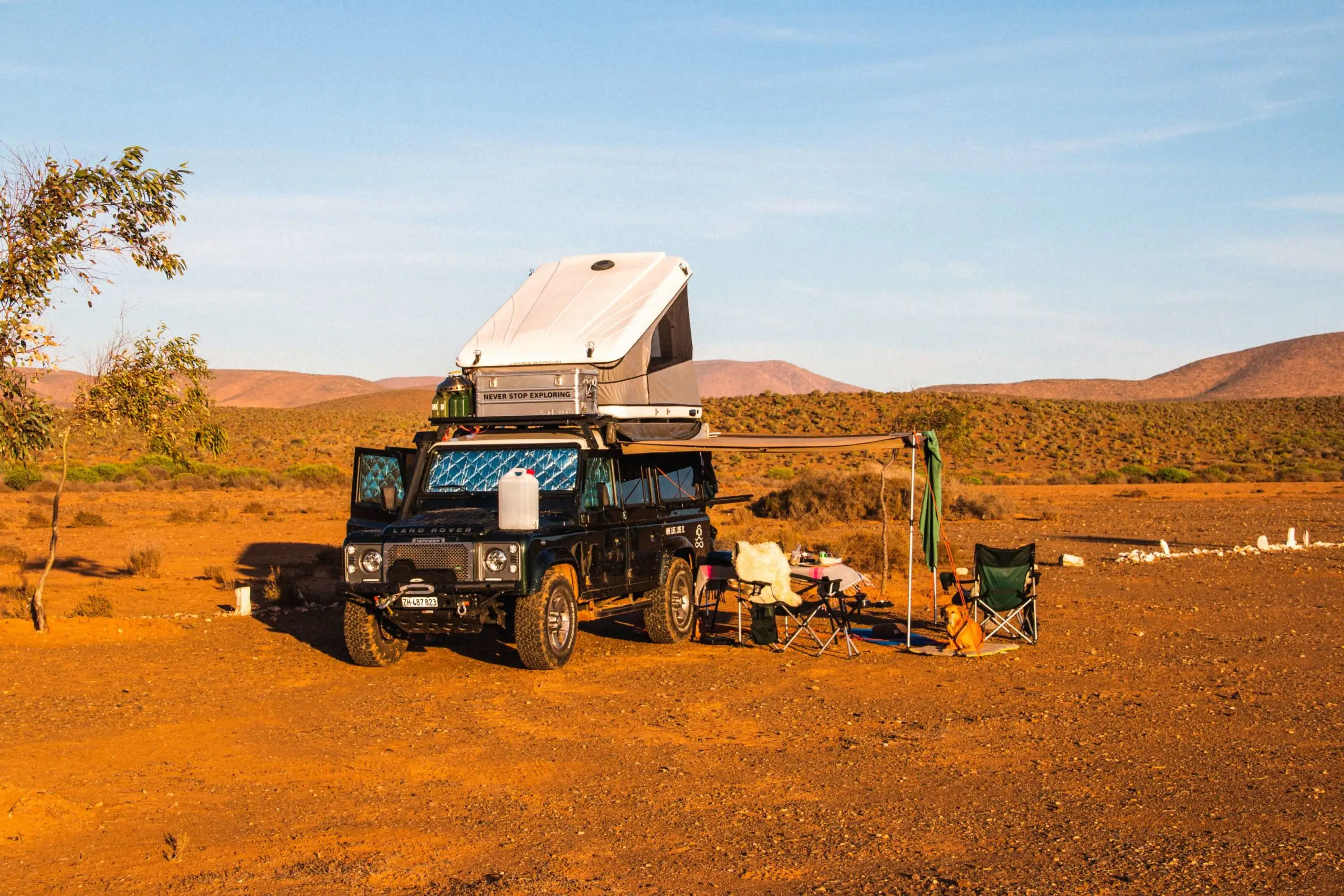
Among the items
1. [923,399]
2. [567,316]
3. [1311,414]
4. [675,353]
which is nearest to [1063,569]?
→ [675,353]

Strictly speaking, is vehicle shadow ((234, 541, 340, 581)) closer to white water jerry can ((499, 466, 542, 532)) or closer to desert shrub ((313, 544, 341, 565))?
desert shrub ((313, 544, 341, 565))

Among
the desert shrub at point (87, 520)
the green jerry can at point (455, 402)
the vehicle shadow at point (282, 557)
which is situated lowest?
the vehicle shadow at point (282, 557)

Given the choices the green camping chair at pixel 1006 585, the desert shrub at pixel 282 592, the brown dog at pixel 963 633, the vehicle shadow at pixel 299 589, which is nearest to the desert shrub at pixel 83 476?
the vehicle shadow at pixel 299 589

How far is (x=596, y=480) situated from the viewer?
1112cm

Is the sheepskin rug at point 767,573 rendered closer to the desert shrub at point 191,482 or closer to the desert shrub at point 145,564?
the desert shrub at point 145,564

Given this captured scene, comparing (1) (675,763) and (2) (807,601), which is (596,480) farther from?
(1) (675,763)

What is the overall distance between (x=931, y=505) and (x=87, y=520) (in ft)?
70.6

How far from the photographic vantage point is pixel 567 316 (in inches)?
455

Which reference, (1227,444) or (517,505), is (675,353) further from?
(1227,444)

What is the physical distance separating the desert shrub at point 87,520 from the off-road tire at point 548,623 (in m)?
19.5

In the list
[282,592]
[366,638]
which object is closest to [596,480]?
[366,638]

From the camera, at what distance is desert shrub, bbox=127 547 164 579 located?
58.7 feet

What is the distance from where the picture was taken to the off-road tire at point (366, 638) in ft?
34.8

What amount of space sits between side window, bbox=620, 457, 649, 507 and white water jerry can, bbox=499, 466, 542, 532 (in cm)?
152
